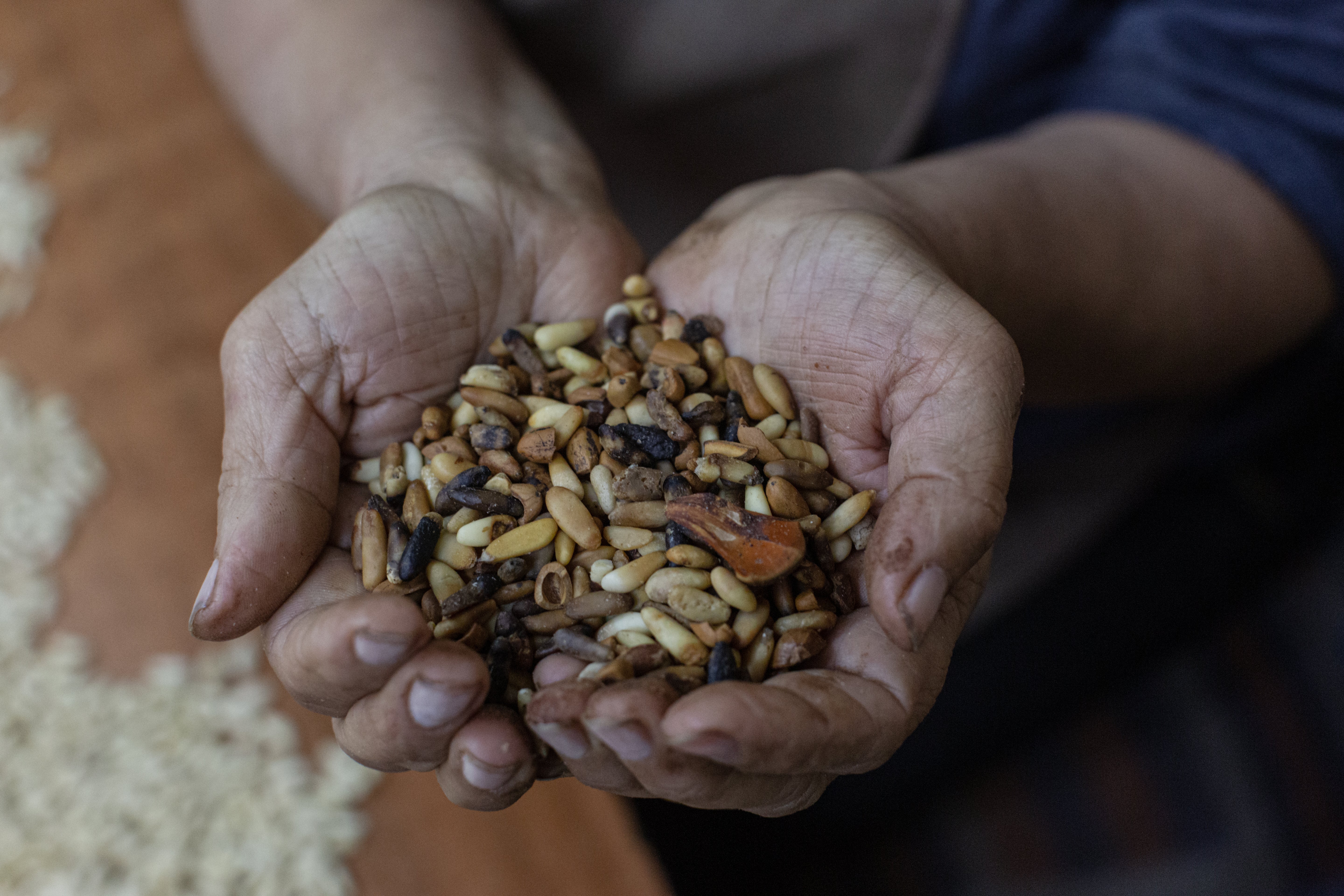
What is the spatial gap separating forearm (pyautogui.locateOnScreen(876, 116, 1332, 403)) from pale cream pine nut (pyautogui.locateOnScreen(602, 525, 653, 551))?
63 centimetres

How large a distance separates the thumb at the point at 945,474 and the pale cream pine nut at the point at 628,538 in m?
0.26

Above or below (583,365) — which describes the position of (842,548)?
below

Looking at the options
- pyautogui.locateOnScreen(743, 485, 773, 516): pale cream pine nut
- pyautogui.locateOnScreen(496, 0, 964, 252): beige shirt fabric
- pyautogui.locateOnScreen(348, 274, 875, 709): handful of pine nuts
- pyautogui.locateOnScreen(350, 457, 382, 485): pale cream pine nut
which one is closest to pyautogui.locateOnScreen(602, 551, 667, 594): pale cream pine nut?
pyautogui.locateOnScreen(348, 274, 875, 709): handful of pine nuts

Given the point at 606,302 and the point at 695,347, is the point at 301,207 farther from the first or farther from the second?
the point at 695,347

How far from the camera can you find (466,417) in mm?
1122

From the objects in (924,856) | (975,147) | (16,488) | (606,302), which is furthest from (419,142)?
(924,856)

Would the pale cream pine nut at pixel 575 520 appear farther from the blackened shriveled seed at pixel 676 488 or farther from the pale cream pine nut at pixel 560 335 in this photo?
the pale cream pine nut at pixel 560 335

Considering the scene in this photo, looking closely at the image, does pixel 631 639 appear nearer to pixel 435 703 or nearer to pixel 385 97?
pixel 435 703

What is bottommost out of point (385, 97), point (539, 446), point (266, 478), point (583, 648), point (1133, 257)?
point (1133, 257)

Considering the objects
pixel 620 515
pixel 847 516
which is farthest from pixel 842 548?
pixel 620 515

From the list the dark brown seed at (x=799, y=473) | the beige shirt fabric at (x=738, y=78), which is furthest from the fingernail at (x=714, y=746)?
the beige shirt fabric at (x=738, y=78)

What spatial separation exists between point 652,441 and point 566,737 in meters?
0.40

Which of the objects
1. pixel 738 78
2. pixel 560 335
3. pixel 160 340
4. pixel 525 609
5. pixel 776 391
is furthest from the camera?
pixel 160 340

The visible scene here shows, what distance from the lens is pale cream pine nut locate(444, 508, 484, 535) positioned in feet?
3.35
